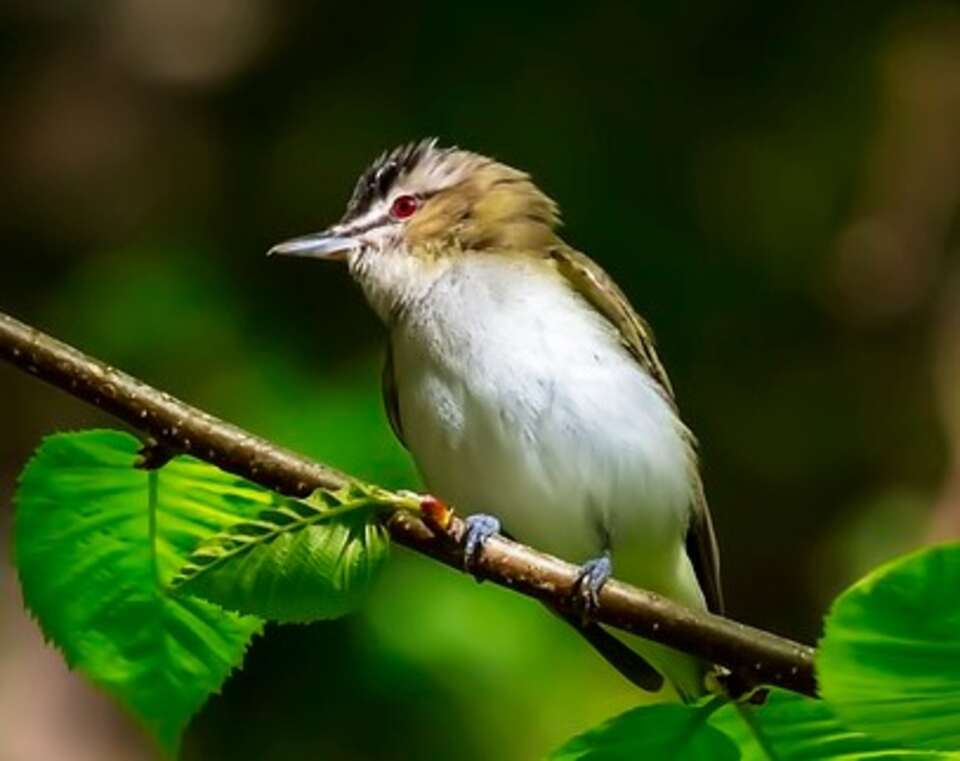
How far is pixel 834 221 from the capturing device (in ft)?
13.2

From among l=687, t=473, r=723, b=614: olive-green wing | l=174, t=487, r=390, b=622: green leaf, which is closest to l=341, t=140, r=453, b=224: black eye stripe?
l=687, t=473, r=723, b=614: olive-green wing

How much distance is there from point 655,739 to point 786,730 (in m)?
0.06

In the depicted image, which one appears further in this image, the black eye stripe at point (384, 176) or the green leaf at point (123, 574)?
the black eye stripe at point (384, 176)

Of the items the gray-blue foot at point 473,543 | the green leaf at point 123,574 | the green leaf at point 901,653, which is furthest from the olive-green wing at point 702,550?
the green leaf at point 901,653

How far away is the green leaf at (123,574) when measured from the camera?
1206 millimetres

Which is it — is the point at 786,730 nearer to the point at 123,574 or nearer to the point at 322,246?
the point at 123,574

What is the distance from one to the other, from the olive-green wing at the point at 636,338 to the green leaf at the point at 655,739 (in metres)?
0.99

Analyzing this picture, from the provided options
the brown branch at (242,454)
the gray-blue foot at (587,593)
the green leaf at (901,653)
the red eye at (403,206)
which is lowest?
the red eye at (403,206)

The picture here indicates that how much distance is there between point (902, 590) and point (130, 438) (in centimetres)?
50

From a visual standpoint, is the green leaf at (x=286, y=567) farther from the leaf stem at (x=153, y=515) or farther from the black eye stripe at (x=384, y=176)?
the black eye stripe at (x=384, y=176)

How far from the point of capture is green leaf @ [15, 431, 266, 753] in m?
1.21

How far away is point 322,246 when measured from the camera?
2156mm

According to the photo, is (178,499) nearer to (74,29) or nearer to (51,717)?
(51,717)

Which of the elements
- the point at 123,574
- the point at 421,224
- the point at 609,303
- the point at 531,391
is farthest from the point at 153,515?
the point at 421,224
